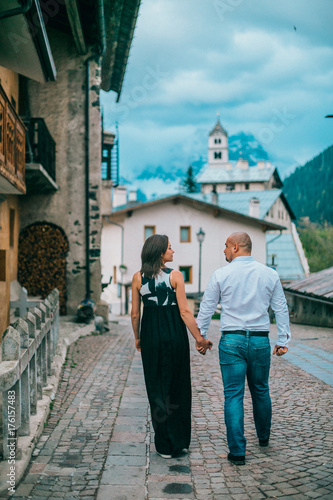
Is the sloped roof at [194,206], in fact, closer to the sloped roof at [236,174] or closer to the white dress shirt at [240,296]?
the white dress shirt at [240,296]

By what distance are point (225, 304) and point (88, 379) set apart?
3.60 m

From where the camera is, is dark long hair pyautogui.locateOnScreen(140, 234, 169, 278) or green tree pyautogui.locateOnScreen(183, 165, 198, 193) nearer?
dark long hair pyautogui.locateOnScreen(140, 234, 169, 278)

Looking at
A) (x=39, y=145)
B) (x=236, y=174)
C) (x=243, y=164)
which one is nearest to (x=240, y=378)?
(x=39, y=145)

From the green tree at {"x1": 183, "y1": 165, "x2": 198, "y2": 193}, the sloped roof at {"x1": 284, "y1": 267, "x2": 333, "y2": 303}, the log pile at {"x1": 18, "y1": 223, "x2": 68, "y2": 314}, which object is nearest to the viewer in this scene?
the log pile at {"x1": 18, "y1": 223, "x2": 68, "y2": 314}

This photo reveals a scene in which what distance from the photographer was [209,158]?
379ft

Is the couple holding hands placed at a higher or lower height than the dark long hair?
lower

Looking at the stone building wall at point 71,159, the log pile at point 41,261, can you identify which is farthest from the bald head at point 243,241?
the log pile at point 41,261

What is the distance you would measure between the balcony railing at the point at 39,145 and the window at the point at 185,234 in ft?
89.0

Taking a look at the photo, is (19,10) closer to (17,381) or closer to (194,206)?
(17,381)

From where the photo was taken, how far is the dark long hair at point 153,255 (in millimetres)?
4316

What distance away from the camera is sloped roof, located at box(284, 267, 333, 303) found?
1460cm

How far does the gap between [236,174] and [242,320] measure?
8839cm

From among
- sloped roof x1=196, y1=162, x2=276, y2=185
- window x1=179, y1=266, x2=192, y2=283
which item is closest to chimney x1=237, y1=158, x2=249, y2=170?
sloped roof x1=196, y1=162, x2=276, y2=185

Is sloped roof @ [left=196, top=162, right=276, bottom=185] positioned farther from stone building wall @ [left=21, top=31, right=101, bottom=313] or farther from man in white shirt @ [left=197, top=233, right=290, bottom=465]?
man in white shirt @ [left=197, top=233, right=290, bottom=465]
